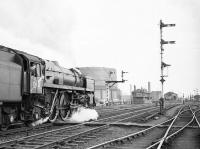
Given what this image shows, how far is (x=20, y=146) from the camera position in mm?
8445

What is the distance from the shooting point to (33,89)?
12.7 meters

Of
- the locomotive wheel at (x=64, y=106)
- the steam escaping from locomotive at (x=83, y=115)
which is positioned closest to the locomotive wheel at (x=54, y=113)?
the locomotive wheel at (x=64, y=106)

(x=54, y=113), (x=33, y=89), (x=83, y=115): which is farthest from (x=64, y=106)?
(x=33, y=89)

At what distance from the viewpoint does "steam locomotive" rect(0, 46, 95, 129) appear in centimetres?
1091

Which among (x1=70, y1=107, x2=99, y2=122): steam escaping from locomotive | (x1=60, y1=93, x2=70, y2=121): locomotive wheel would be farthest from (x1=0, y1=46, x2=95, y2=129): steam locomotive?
(x1=70, y1=107, x2=99, y2=122): steam escaping from locomotive

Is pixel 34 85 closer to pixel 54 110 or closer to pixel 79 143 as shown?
pixel 54 110

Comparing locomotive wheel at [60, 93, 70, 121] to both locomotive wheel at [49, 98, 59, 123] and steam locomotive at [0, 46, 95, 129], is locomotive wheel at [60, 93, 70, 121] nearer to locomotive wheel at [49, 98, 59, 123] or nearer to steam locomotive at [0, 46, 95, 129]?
steam locomotive at [0, 46, 95, 129]

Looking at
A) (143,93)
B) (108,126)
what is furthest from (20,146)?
(143,93)

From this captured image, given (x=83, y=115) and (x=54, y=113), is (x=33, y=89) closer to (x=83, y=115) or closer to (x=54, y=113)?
(x=54, y=113)

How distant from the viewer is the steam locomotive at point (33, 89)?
10.9 m

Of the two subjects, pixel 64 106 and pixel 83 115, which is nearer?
pixel 64 106

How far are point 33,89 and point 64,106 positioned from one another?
14.9ft

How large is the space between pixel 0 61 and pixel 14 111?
223cm

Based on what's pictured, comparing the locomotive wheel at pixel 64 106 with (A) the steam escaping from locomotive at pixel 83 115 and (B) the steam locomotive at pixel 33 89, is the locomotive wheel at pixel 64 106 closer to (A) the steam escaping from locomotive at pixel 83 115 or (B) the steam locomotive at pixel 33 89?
(B) the steam locomotive at pixel 33 89
